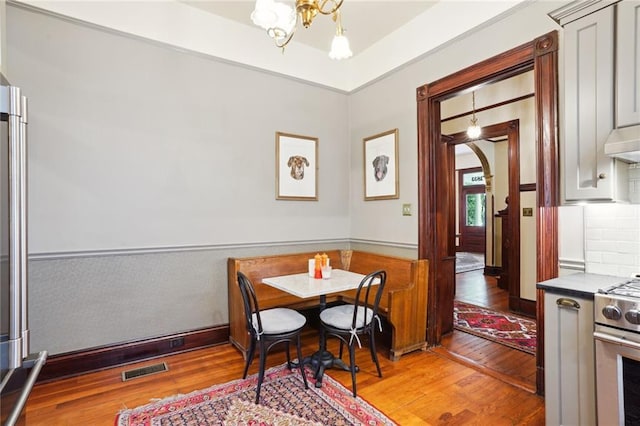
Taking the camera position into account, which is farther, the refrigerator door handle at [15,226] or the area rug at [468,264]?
the area rug at [468,264]

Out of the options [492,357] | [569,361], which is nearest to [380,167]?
[492,357]

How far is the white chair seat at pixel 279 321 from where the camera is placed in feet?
7.66

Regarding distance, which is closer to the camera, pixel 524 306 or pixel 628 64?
pixel 628 64

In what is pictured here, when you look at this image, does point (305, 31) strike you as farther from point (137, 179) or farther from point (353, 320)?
point (353, 320)

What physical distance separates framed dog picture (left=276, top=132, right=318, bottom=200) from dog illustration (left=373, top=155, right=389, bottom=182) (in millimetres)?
710

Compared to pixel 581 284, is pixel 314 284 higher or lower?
lower

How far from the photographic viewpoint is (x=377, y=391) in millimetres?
2340

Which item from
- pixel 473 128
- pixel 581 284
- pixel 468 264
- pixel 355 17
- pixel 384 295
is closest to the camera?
pixel 581 284

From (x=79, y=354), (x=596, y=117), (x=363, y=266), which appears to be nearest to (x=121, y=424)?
(x=79, y=354)

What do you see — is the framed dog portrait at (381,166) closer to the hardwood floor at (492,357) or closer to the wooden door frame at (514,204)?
the wooden door frame at (514,204)

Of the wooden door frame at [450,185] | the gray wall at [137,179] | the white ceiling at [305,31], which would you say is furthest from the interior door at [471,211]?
the gray wall at [137,179]

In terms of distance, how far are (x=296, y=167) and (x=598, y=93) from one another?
267 centimetres

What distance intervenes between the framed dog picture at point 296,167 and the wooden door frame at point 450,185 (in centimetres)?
127

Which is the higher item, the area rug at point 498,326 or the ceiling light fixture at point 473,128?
the ceiling light fixture at point 473,128
